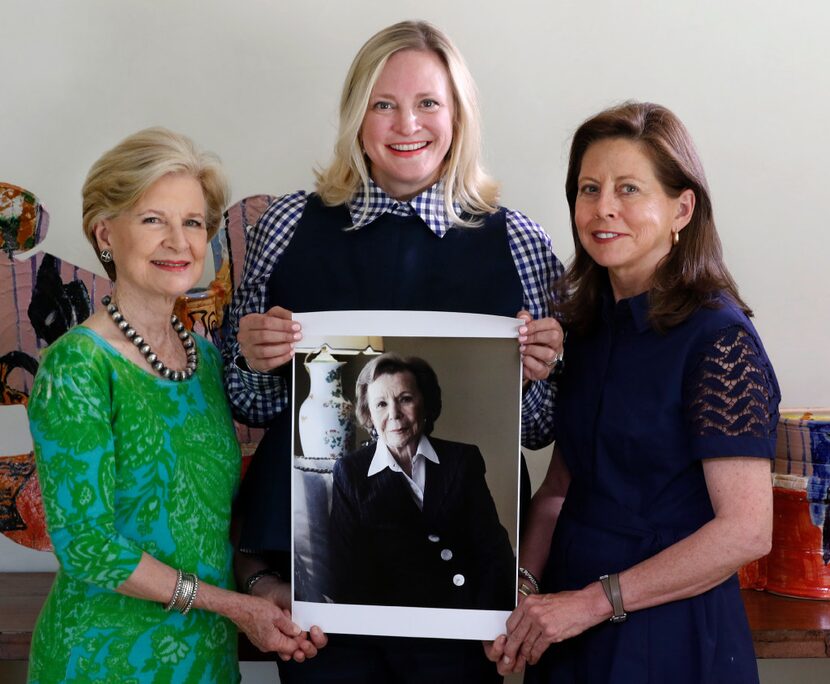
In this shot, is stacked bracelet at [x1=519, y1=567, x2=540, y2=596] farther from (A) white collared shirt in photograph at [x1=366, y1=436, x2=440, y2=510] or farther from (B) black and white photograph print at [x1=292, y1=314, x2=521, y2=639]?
(A) white collared shirt in photograph at [x1=366, y1=436, x2=440, y2=510]

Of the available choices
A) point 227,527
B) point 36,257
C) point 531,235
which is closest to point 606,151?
point 531,235

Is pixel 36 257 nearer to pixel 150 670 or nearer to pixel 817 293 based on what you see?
pixel 150 670

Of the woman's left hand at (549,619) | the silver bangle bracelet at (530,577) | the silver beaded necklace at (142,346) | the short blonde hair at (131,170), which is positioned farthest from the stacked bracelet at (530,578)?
the short blonde hair at (131,170)

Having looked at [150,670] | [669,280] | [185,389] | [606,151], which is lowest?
A: [150,670]

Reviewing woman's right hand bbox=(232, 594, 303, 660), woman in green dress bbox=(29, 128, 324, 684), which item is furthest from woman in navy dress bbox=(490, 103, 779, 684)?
woman in green dress bbox=(29, 128, 324, 684)

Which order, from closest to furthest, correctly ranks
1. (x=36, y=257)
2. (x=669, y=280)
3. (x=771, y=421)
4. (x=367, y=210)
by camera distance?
(x=771, y=421) < (x=669, y=280) < (x=367, y=210) < (x=36, y=257)

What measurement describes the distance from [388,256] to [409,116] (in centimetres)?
25

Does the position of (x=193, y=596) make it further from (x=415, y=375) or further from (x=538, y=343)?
(x=538, y=343)

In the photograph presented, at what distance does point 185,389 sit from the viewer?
1.58m

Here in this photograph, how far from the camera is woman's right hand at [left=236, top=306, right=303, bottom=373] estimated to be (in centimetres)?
152

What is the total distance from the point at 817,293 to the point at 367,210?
127 centimetres

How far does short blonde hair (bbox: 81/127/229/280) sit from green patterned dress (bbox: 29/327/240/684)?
216 mm

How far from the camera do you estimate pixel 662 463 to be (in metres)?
1.48

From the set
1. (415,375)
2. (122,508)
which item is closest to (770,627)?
(415,375)
